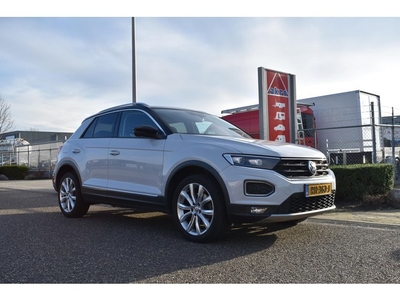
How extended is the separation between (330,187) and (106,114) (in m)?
3.63

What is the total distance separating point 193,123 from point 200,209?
147 cm

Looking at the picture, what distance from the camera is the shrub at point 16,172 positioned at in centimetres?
2291

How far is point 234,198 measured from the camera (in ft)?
14.3

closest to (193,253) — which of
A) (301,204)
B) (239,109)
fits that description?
(301,204)

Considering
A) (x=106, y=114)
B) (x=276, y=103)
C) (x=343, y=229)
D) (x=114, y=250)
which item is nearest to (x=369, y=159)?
(x=276, y=103)

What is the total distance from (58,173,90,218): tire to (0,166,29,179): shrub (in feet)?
58.3

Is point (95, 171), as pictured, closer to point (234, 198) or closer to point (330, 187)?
point (234, 198)

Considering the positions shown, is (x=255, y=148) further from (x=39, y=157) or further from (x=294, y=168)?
(x=39, y=157)

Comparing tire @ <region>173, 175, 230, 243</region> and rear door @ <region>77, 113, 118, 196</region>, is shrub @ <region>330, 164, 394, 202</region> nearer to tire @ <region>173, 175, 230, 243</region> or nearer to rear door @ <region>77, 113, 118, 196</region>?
tire @ <region>173, 175, 230, 243</region>

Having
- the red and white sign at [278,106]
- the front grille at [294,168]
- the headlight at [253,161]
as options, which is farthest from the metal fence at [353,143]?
the headlight at [253,161]

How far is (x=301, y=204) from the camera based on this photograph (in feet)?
14.7

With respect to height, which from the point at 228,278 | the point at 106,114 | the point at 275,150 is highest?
the point at 106,114

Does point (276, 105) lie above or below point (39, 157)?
above

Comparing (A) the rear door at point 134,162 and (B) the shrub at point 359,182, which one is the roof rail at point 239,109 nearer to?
(B) the shrub at point 359,182
